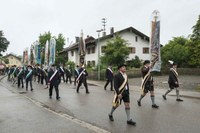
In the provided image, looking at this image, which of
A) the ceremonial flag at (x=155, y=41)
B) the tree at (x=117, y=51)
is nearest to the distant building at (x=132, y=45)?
the tree at (x=117, y=51)

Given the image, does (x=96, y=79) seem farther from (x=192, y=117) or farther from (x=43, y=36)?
(x=43, y=36)

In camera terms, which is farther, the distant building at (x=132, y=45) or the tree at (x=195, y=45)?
the distant building at (x=132, y=45)

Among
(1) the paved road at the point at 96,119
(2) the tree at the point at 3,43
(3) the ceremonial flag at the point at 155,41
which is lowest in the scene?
(1) the paved road at the point at 96,119

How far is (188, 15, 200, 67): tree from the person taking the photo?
37312 millimetres

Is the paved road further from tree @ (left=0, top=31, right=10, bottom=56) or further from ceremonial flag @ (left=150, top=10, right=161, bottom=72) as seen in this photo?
tree @ (left=0, top=31, right=10, bottom=56)

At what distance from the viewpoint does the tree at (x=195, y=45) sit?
37312mm

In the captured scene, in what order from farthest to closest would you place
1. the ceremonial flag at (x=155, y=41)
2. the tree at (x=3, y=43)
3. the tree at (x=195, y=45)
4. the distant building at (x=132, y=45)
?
the tree at (x=3, y=43), the distant building at (x=132, y=45), the tree at (x=195, y=45), the ceremonial flag at (x=155, y=41)

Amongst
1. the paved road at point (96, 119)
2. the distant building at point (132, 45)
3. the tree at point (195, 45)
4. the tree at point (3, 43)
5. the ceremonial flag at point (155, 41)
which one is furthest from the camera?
the tree at point (3, 43)

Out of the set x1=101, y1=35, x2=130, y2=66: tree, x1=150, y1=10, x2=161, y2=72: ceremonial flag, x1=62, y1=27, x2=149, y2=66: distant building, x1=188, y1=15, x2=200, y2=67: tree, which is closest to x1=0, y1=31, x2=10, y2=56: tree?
x1=62, y1=27, x2=149, y2=66: distant building

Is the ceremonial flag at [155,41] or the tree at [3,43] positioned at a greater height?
the tree at [3,43]

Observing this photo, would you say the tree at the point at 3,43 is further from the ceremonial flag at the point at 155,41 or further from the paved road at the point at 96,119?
the paved road at the point at 96,119

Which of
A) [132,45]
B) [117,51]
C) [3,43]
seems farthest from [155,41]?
[3,43]

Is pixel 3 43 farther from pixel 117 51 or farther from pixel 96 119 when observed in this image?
pixel 96 119

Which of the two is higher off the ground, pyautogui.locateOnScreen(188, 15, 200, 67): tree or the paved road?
pyautogui.locateOnScreen(188, 15, 200, 67): tree
